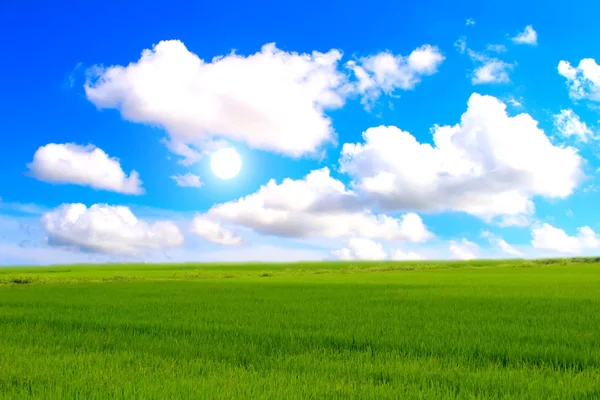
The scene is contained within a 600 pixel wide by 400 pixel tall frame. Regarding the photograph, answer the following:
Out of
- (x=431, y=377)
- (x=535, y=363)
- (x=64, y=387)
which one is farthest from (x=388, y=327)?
(x=64, y=387)

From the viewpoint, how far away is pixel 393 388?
5.86 m

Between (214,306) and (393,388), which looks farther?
(214,306)

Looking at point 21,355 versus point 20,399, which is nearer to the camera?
point 20,399

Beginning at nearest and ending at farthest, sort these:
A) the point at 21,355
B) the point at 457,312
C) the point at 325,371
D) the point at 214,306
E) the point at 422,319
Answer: the point at 325,371 → the point at 21,355 → the point at 422,319 → the point at 457,312 → the point at 214,306

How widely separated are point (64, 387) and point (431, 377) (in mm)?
4555

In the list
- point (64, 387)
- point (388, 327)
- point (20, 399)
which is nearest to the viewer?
point (20, 399)

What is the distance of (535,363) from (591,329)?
13.4 ft

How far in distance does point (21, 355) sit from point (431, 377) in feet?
21.7

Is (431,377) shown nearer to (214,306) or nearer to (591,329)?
(591,329)

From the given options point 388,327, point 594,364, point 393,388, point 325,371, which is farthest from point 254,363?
point 594,364

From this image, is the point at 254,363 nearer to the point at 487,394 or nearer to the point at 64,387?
the point at 64,387

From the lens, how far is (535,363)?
292 inches

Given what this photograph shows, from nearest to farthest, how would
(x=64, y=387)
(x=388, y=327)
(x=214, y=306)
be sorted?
(x=64, y=387) < (x=388, y=327) < (x=214, y=306)

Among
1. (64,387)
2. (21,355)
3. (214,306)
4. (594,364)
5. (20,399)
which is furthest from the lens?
(214,306)
